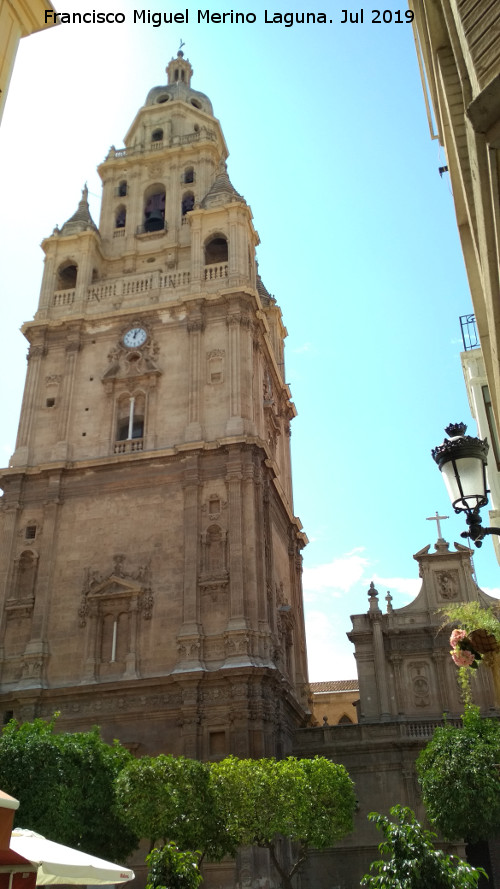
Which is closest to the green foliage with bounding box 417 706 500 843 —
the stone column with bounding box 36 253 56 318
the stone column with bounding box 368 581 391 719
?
the stone column with bounding box 368 581 391 719

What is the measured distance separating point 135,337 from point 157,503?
8497mm

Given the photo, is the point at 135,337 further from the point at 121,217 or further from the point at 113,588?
the point at 113,588

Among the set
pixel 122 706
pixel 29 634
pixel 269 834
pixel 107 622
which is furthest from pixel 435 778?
pixel 29 634

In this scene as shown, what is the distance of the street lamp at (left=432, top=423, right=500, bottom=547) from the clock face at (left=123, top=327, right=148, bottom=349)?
29.6 m

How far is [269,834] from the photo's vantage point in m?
19.6

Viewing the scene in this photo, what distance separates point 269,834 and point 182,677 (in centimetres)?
824

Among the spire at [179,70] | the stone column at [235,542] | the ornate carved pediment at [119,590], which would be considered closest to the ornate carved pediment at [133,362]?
the stone column at [235,542]

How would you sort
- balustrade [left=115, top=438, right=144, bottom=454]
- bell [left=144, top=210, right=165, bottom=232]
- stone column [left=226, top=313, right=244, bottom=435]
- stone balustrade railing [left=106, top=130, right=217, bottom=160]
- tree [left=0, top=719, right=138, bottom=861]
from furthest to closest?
stone balustrade railing [left=106, top=130, right=217, bottom=160], bell [left=144, top=210, right=165, bottom=232], balustrade [left=115, top=438, right=144, bottom=454], stone column [left=226, top=313, right=244, bottom=435], tree [left=0, top=719, right=138, bottom=861]

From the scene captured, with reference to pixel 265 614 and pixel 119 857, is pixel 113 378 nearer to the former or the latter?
A: pixel 265 614

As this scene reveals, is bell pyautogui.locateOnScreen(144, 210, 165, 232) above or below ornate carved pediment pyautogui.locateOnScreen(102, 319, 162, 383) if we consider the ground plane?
above

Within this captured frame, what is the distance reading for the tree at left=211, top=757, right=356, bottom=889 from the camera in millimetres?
19578

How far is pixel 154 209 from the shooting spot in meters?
43.4

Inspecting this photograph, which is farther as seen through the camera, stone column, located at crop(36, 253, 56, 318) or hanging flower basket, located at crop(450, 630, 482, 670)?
stone column, located at crop(36, 253, 56, 318)

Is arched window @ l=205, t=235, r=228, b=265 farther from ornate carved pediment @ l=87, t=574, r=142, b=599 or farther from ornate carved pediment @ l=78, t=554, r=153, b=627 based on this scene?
ornate carved pediment @ l=87, t=574, r=142, b=599
